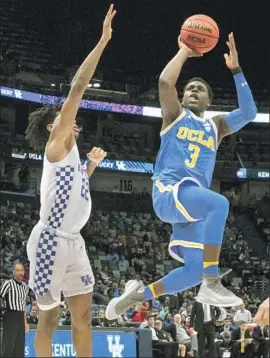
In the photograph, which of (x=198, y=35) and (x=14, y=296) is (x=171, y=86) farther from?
(x=14, y=296)

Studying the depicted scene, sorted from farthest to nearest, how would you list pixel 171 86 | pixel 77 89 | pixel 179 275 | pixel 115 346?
pixel 115 346, pixel 179 275, pixel 171 86, pixel 77 89

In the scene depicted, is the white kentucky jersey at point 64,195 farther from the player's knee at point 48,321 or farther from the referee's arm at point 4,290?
the referee's arm at point 4,290

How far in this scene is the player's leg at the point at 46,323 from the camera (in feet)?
15.9

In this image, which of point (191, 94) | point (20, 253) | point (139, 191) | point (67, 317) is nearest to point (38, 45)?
point (139, 191)

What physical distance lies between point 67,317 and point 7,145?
1082 cm

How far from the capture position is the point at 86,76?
15.6ft

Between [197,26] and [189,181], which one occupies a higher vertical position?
[197,26]

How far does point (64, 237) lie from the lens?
16.1 ft

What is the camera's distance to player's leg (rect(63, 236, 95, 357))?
4855 mm

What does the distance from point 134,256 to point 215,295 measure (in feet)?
59.7

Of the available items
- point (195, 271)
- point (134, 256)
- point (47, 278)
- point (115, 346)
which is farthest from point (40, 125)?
point (134, 256)

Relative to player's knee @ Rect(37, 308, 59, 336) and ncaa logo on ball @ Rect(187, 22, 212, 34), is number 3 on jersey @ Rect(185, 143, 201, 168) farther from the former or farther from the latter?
player's knee @ Rect(37, 308, 59, 336)

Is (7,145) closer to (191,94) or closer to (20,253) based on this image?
(20,253)

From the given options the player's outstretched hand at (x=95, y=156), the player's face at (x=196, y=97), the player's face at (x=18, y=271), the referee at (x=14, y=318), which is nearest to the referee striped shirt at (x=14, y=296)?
the referee at (x=14, y=318)
